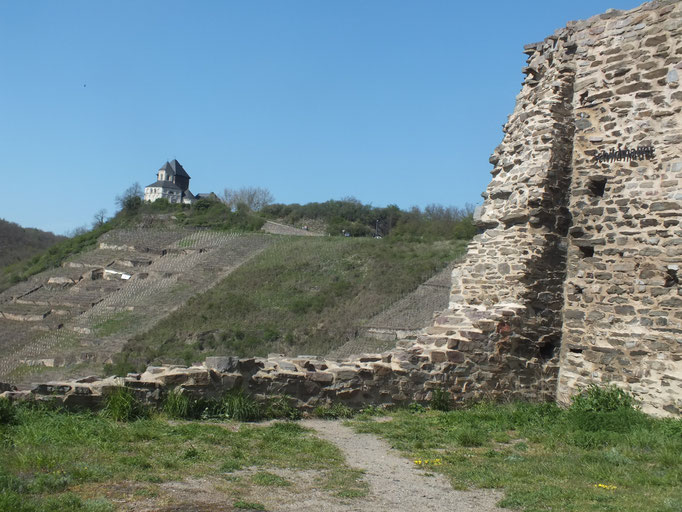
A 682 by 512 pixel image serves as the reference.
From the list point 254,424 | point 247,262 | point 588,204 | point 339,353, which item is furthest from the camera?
point 247,262

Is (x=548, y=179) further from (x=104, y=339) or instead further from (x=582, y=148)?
(x=104, y=339)

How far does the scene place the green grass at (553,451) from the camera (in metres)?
4.93

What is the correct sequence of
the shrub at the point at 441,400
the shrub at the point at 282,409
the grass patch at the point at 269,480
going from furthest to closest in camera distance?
the shrub at the point at 441,400
the shrub at the point at 282,409
the grass patch at the point at 269,480

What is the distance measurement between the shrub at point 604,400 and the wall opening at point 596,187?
255 cm

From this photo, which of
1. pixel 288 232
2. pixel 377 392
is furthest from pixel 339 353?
pixel 288 232

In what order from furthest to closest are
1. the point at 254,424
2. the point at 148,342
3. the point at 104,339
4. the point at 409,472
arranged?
the point at 104,339 < the point at 148,342 < the point at 254,424 < the point at 409,472

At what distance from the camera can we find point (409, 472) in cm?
573

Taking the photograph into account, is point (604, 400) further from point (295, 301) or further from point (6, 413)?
point (295, 301)

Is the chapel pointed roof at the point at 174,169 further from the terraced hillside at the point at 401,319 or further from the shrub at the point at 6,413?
the shrub at the point at 6,413

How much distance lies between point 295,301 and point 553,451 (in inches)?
1250

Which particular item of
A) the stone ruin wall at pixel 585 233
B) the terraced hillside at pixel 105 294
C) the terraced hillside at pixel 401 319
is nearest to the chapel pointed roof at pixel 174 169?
the terraced hillside at pixel 105 294

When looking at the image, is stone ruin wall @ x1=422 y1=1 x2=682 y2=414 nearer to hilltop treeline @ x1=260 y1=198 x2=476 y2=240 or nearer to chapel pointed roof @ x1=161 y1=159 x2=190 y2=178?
hilltop treeline @ x1=260 y1=198 x2=476 y2=240

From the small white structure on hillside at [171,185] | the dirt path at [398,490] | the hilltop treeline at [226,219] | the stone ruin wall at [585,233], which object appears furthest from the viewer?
the small white structure on hillside at [171,185]

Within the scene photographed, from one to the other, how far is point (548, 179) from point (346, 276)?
3313cm
